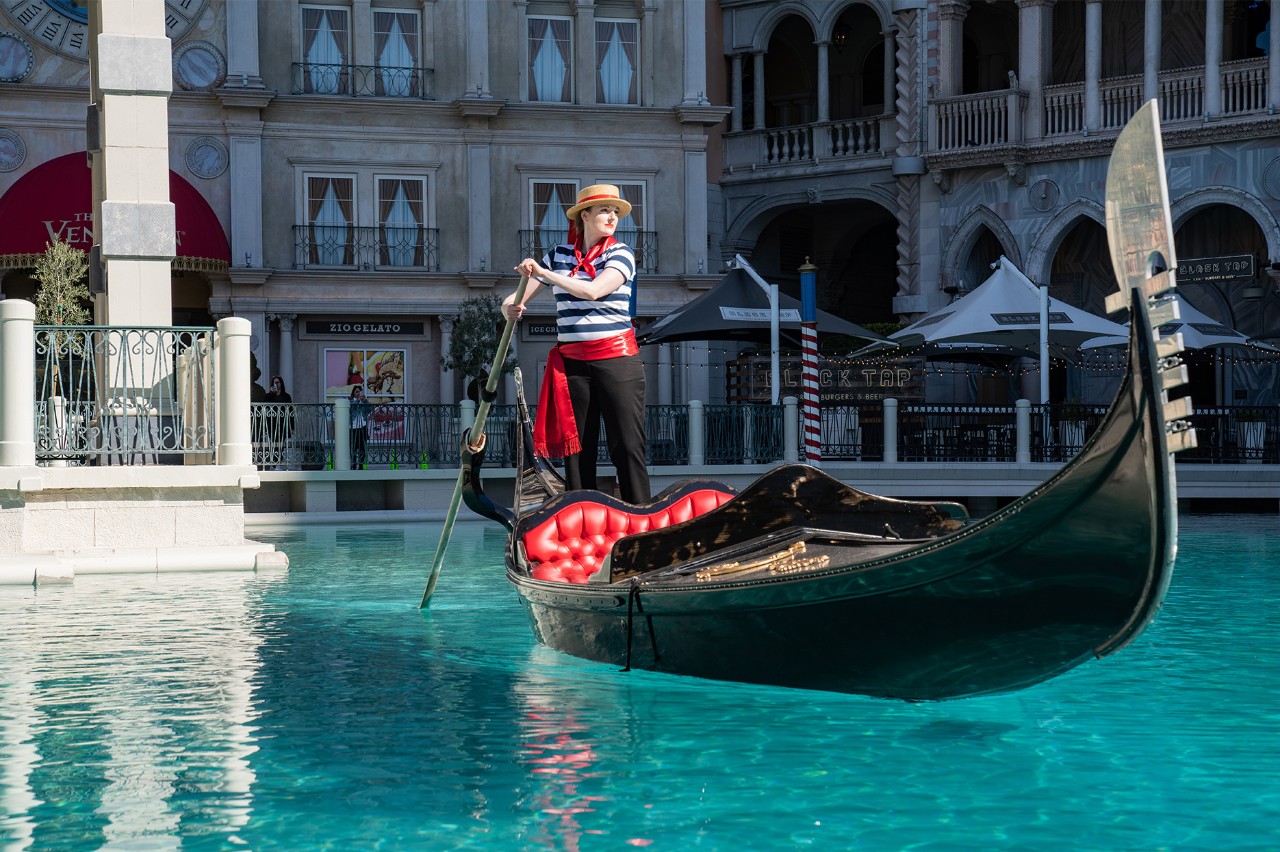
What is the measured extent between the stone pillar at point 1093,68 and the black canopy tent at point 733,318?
6.39m

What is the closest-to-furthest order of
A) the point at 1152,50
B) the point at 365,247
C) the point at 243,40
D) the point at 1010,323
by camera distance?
1. the point at 1010,323
2. the point at 1152,50
3. the point at 243,40
4. the point at 365,247

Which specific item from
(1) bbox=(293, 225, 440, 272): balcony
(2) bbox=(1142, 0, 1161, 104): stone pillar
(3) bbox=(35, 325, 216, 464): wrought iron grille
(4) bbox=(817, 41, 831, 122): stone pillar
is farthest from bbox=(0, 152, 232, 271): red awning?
(2) bbox=(1142, 0, 1161, 104): stone pillar

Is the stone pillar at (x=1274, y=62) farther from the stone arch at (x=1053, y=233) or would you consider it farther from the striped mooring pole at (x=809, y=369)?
the striped mooring pole at (x=809, y=369)

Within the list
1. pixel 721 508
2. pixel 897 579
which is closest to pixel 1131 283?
pixel 897 579

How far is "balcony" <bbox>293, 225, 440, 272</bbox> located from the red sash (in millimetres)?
17457

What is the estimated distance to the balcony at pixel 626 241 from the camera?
24891mm

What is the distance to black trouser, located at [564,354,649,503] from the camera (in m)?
7.00

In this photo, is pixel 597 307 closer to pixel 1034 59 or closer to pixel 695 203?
pixel 1034 59

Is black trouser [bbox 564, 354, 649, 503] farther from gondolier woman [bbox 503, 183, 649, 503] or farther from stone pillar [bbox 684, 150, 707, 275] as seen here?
stone pillar [bbox 684, 150, 707, 275]

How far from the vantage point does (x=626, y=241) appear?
25.1 metres

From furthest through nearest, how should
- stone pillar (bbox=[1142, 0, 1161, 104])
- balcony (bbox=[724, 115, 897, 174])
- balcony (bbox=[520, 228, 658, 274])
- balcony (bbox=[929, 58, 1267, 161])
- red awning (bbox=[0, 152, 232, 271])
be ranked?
balcony (bbox=[724, 115, 897, 174]), balcony (bbox=[520, 228, 658, 274]), stone pillar (bbox=[1142, 0, 1161, 104]), balcony (bbox=[929, 58, 1267, 161]), red awning (bbox=[0, 152, 232, 271])

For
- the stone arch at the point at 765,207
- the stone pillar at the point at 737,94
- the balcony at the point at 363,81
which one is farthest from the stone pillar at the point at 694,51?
the balcony at the point at 363,81

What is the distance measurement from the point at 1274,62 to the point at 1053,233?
3.86 metres

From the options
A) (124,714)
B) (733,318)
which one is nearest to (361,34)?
(733,318)
